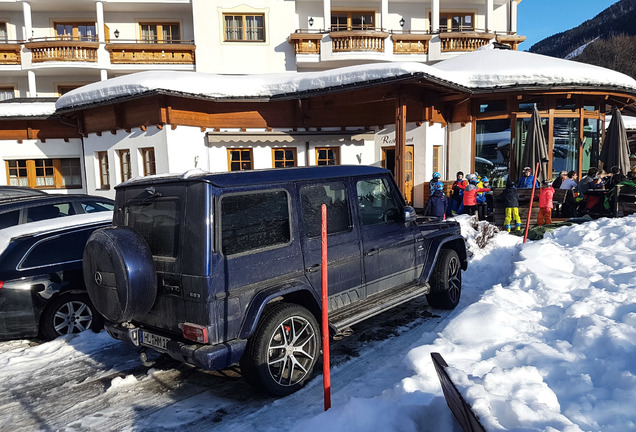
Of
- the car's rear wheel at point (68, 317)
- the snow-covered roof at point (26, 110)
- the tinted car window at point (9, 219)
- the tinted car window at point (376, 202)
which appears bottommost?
the car's rear wheel at point (68, 317)

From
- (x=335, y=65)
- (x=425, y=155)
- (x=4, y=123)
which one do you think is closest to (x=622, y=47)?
(x=335, y=65)

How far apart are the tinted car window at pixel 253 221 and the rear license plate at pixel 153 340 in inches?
38.7

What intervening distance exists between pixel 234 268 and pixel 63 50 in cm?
2183

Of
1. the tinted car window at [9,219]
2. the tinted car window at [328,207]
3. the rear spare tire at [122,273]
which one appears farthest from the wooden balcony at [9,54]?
the tinted car window at [328,207]

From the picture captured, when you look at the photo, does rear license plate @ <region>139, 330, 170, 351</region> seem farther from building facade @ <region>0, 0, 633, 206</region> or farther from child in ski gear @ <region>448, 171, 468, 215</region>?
child in ski gear @ <region>448, 171, 468, 215</region>

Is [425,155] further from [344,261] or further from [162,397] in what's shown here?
[162,397]

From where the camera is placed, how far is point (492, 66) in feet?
44.7

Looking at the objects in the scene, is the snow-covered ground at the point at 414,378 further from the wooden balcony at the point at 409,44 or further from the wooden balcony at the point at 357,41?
the wooden balcony at the point at 409,44

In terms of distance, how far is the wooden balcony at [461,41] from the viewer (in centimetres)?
2009

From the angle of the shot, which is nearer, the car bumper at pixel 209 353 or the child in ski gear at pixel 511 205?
the car bumper at pixel 209 353

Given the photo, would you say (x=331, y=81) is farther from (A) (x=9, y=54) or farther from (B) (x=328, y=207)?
(A) (x=9, y=54)

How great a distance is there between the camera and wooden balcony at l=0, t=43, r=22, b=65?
20578 millimetres

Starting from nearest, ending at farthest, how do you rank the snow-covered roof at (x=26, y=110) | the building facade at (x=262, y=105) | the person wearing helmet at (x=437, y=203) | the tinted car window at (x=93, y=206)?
the tinted car window at (x=93, y=206)
the person wearing helmet at (x=437, y=203)
the building facade at (x=262, y=105)
the snow-covered roof at (x=26, y=110)

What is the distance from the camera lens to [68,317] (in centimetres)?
548
